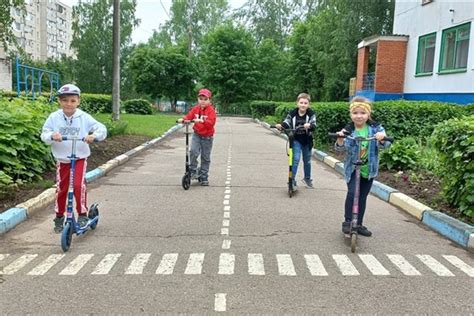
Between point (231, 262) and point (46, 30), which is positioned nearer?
point (231, 262)

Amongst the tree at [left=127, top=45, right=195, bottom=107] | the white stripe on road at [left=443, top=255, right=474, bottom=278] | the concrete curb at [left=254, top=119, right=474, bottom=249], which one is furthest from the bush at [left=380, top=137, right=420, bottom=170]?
the tree at [left=127, top=45, right=195, bottom=107]

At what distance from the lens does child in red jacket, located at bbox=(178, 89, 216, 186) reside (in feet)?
29.5

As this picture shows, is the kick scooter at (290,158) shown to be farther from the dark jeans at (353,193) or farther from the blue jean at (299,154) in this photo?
the dark jeans at (353,193)

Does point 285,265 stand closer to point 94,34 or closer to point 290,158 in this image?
point 290,158

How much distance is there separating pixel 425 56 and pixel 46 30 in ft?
287

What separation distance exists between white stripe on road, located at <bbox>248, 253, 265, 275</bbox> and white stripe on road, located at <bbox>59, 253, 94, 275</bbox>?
1.66 m

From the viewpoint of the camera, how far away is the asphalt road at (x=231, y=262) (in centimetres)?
396

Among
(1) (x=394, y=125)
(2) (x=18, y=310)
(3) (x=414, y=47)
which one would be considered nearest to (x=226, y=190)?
(2) (x=18, y=310)

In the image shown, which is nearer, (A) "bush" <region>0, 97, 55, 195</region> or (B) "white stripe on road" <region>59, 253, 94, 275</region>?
(B) "white stripe on road" <region>59, 253, 94, 275</region>

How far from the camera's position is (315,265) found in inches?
192

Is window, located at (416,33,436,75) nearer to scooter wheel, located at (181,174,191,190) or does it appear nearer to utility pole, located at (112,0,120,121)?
utility pole, located at (112,0,120,121)

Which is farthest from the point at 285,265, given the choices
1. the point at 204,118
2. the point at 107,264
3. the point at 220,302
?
the point at 204,118

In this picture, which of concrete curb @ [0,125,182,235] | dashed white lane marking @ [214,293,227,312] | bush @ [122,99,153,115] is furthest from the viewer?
bush @ [122,99,153,115]

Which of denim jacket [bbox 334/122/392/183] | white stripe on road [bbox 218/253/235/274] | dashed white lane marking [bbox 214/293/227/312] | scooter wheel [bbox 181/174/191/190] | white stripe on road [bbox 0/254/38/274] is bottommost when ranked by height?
white stripe on road [bbox 0/254/38/274]
